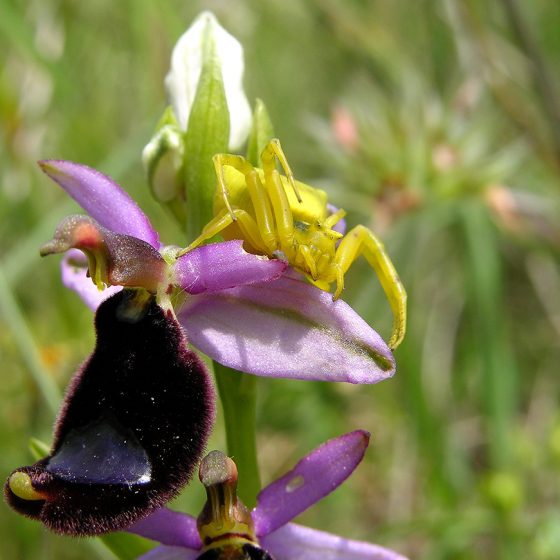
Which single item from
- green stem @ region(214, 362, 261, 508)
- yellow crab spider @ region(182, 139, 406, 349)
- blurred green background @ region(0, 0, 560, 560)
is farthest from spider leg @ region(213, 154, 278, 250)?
blurred green background @ region(0, 0, 560, 560)

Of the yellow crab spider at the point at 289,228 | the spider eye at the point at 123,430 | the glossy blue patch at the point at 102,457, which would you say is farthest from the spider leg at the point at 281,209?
the glossy blue patch at the point at 102,457

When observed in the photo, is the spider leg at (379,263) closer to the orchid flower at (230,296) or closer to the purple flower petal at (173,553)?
the orchid flower at (230,296)

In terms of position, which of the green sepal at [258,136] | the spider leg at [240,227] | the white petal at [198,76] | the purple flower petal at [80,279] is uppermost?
the white petal at [198,76]

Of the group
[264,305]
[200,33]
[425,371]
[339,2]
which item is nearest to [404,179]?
[425,371]

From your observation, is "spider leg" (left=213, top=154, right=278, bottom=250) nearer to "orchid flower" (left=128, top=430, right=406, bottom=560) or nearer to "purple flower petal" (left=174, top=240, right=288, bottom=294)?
"purple flower petal" (left=174, top=240, right=288, bottom=294)

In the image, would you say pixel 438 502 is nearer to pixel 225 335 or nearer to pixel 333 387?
pixel 333 387

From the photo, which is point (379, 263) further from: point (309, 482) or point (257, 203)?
point (309, 482)

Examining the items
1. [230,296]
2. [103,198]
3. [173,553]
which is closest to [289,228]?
[230,296]
